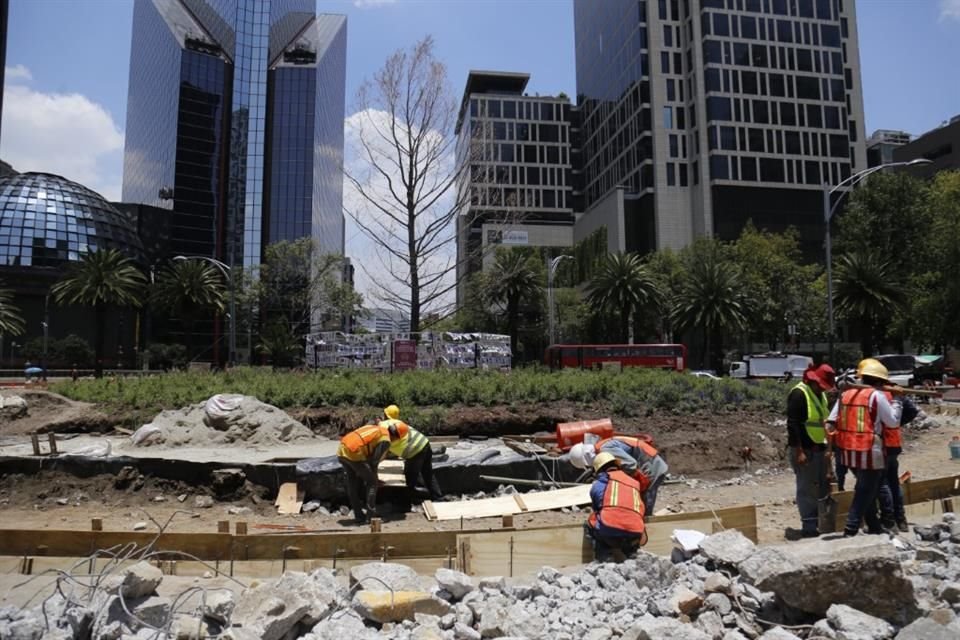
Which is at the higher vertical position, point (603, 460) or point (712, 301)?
point (712, 301)

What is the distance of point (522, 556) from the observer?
20.7 ft

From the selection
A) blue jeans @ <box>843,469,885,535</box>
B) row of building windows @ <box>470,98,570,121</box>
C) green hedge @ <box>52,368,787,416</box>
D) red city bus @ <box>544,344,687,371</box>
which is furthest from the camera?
row of building windows @ <box>470,98,570,121</box>

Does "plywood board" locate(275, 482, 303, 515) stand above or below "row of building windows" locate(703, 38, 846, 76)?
below

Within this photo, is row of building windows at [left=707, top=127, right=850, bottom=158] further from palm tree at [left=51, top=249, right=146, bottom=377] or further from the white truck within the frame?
palm tree at [left=51, top=249, right=146, bottom=377]

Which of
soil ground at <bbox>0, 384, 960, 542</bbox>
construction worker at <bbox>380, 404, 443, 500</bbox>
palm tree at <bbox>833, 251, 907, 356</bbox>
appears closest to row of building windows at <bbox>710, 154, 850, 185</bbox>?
palm tree at <bbox>833, 251, 907, 356</bbox>

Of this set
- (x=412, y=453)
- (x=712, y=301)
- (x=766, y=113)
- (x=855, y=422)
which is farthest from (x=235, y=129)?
(x=855, y=422)

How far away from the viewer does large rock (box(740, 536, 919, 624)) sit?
4.41m

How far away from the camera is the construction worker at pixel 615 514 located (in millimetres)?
5984

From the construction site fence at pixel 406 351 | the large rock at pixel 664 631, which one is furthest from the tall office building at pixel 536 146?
the large rock at pixel 664 631

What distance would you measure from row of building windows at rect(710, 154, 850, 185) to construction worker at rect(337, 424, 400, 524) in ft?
205

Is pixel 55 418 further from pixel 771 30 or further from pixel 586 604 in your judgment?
pixel 771 30

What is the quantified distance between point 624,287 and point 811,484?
4095 centimetres

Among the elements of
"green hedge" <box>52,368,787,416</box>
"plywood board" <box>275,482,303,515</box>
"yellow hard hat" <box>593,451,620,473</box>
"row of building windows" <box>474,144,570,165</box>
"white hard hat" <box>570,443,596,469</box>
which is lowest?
"plywood board" <box>275,482,303,515</box>

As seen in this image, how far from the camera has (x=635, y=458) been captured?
7.03 meters
